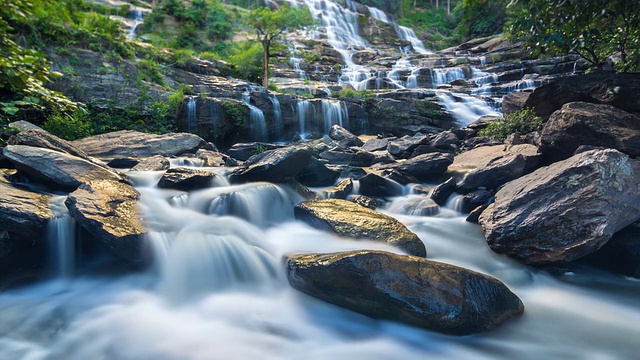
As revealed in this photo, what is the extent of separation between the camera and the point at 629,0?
18.0 ft

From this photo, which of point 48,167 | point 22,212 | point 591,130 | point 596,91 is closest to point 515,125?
point 596,91

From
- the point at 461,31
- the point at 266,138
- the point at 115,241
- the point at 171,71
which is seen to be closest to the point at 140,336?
the point at 115,241

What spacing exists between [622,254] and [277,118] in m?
12.3

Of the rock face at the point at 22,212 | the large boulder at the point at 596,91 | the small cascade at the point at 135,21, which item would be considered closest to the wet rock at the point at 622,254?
the large boulder at the point at 596,91

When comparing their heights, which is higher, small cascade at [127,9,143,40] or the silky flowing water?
small cascade at [127,9,143,40]

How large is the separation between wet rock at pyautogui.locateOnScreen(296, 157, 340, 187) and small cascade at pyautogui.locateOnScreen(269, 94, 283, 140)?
7.22 meters

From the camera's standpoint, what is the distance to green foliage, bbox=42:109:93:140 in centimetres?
900

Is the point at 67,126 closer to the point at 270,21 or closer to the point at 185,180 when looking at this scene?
the point at 185,180

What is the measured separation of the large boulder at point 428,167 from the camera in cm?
806

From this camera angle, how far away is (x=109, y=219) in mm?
3826

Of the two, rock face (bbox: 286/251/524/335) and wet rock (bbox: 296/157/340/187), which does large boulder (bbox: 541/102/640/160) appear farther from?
wet rock (bbox: 296/157/340/187)

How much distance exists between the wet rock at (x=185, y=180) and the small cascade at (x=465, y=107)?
1310 cm

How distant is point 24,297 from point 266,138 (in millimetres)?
11072

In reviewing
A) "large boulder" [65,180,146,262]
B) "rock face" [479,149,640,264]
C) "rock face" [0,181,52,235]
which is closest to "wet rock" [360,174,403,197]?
"rock face" [479,149,640,264]
